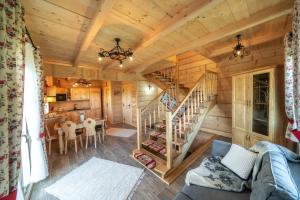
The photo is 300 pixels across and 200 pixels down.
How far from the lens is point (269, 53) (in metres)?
3.30

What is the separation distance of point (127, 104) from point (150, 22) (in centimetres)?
513

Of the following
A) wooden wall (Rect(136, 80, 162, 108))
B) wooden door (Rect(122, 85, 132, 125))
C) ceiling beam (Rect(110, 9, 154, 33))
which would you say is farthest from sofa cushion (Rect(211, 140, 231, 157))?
wooden door (Rect(122, 85, 132, 125))

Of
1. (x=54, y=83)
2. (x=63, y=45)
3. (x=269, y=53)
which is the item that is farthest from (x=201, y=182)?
(x=54, y=83)

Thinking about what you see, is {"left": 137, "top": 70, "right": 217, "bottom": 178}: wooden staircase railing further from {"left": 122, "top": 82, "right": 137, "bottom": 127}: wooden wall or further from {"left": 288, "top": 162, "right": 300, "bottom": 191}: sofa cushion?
{"left": 122, "top": 82, "right": 137, "bottom": 127}: wooden wall

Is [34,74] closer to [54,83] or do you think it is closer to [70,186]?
[70,186]

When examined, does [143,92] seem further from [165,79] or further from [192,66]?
[192,66]

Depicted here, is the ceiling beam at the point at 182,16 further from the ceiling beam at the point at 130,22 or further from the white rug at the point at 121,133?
the white rug at the point at 121,133

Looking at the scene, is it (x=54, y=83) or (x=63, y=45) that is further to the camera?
(x=54, y=83)

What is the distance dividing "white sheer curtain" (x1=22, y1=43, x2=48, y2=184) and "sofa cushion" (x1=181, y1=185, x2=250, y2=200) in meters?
2.51

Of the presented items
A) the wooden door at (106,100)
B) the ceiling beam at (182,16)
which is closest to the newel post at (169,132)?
the ceiling beam at (182,16)

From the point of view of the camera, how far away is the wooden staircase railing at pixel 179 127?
242 centimetres

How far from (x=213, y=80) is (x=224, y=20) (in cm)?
236

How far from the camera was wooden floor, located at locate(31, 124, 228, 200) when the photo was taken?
77.4 inches

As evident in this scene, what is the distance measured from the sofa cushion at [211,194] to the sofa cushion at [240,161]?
0.25 m
